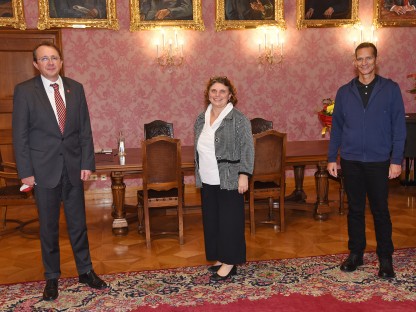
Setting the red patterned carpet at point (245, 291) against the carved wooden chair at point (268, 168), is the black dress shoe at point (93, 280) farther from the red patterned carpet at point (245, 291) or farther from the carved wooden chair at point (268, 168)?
the carved wooden chair at point (268, 168)

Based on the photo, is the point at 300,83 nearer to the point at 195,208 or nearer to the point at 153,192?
the point at 195,208

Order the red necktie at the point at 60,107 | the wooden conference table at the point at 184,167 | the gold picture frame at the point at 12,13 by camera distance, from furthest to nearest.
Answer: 1. the gold picture frame at the point at 12,13
2. the wooden conference table at the point at 184,167
3. the red necktie at the point at 60,107

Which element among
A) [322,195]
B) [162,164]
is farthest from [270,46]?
[162,164]

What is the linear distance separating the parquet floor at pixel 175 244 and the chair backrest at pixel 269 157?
564 mm

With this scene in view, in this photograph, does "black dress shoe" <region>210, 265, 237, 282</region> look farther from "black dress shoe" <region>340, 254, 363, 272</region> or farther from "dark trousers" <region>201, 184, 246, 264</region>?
"black dress shoe" <region>340, 254, 363, 272</region>

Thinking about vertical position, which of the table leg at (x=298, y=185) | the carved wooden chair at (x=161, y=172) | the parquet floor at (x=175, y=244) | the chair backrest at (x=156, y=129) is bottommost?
the parquet floor at (x=175, y=244)

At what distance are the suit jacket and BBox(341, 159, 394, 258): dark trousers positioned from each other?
1885mm

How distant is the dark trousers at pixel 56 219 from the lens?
324 cm

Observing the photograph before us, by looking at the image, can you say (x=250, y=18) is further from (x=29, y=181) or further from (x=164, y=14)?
(x=29, y=181)

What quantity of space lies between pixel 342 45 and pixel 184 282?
4.74 metres

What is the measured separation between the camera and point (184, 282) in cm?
361

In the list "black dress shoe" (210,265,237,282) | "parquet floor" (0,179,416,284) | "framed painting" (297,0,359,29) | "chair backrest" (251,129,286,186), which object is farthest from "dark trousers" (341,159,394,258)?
"framed painting" (297,0,359,29)

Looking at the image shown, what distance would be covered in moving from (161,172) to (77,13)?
9.48 feet

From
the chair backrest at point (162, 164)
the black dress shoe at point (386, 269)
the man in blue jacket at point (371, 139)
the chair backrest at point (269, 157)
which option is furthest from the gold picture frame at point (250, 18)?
the black dress shoe at point (386, 269)
